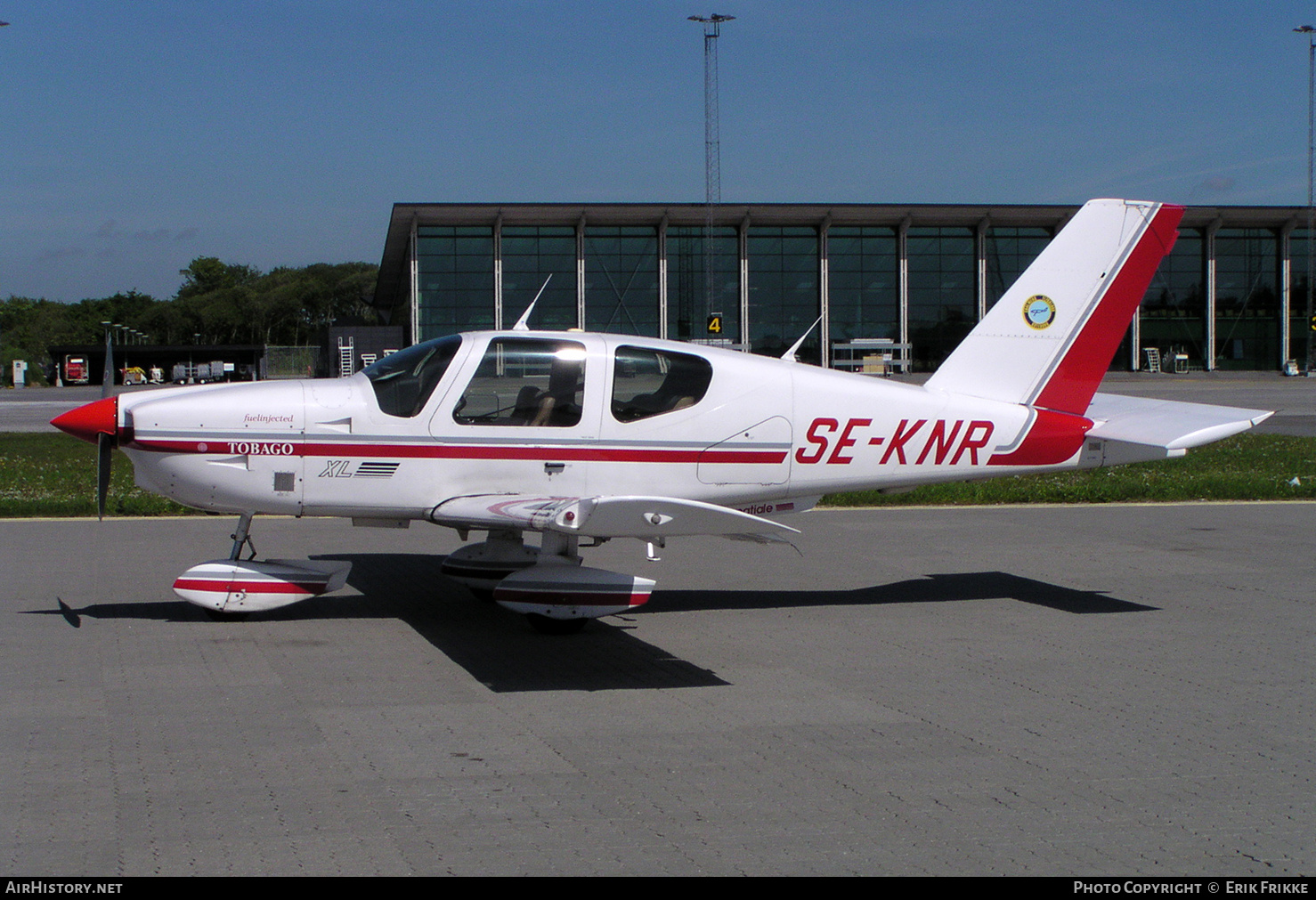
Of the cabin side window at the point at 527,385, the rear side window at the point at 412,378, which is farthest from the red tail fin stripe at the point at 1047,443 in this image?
the rear side window at the point at 412,378

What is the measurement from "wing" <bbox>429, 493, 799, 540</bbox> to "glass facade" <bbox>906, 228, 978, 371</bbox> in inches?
2277

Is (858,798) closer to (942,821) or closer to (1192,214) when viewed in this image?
(942,821)

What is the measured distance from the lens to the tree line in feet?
400

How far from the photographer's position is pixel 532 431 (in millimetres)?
7977

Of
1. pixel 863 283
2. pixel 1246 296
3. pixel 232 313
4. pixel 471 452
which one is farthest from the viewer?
pixel 232 313

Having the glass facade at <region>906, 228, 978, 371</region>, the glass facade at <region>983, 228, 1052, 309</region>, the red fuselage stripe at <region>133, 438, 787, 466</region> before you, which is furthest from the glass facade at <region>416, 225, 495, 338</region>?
the red fuselage stripe at <region>133, 438, 787, 466</region>

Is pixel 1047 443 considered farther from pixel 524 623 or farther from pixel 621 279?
pixel 621 279

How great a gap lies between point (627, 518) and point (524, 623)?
201cm

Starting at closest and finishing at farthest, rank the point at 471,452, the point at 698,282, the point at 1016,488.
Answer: the point at 471,452
the point at 1016,488
the point at 698,282

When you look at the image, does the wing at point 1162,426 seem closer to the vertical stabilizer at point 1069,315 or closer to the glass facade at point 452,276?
the vertical stabilizer at point 1069,315

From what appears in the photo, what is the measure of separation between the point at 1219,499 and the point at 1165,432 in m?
6.93

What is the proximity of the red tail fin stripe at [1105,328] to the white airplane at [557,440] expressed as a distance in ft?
0.09

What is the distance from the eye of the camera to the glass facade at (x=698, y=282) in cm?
6016

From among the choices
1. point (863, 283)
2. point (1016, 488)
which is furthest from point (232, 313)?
point (1016, 488)
